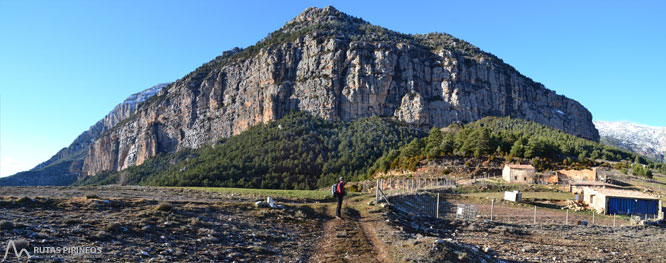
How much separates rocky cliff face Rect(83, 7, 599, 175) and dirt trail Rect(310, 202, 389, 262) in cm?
9513

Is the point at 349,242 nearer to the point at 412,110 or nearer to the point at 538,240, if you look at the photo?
the point at 538,240

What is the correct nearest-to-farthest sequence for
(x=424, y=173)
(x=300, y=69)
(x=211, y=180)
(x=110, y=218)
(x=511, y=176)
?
(x=110, y=218) < (x=511, y=176) < (x=424, y=173) < (x=211, y=180) < (x=300, y=69)

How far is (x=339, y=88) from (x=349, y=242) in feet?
343

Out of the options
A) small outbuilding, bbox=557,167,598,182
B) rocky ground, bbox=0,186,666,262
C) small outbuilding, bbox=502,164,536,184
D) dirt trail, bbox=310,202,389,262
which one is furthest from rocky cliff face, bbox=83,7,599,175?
dirt trail, bbox=310,202,389,262

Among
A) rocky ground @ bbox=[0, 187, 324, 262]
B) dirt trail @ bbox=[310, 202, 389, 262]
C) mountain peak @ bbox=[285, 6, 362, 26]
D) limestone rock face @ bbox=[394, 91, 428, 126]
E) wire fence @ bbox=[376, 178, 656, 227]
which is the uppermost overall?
mountain peak @ bbox=[285, 6, 362, 26]

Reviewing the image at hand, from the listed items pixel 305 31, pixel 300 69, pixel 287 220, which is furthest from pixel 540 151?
pixel 305 31

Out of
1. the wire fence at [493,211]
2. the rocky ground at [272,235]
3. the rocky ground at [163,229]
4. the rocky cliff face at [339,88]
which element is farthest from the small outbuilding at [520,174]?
the rocky cliff face at [339,88]

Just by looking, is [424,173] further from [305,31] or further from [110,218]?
[305,31]

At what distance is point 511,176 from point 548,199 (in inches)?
565

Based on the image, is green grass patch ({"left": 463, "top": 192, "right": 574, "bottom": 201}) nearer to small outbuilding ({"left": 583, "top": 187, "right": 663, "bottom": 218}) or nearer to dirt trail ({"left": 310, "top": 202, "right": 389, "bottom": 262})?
small outbuilding ({"left": 583, "top": 187, "right": 663, "bottom": 218})

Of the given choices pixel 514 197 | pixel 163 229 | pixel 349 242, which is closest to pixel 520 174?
pixel 514 197

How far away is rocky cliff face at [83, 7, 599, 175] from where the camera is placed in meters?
116

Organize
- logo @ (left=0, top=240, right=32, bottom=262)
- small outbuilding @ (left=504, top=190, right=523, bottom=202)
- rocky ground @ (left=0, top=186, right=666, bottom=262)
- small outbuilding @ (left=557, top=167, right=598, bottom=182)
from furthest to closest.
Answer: small outbuilding @ (left=557, top=167, right=598, bottom=182)
small outbuilding @ (left=504, top=190, right=523, bottom=202)
rocky ground @ (left=0, top=186, right=666, bottom=262)
logo @ (left=0, top=240, right=32, bottom=262)

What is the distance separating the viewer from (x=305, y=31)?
5246 inches
